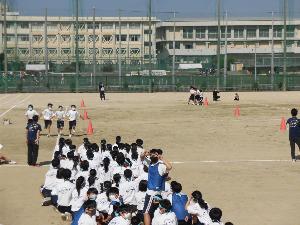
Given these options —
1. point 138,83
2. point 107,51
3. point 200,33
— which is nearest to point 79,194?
point 138,83

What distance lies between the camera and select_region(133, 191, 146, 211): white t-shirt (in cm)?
1184

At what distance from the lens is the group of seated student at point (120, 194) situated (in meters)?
9.75

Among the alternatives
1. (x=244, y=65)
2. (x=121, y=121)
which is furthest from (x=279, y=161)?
(x=244, y=65)

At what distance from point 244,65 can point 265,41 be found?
1185 cm

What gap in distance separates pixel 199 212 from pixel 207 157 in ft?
34.4

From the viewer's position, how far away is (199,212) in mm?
10477

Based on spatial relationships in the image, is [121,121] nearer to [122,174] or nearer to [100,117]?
[100,117]

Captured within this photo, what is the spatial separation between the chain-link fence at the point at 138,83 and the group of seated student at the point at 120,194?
2000 inches

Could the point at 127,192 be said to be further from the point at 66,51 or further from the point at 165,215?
the point at 66,51

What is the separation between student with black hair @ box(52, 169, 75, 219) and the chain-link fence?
52899mm

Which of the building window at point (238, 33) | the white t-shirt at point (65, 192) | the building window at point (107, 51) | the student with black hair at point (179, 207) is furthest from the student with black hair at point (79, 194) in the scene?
the building window at point (238, 33)

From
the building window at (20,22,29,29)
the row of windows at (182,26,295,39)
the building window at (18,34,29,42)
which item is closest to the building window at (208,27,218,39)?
the row of windows at (182,26,295,39)

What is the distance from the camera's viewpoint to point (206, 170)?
18406 mm

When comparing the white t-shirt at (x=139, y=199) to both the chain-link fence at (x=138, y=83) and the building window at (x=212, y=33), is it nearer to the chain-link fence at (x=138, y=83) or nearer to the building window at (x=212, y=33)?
the chain-link fence at (x=138, y=83)
